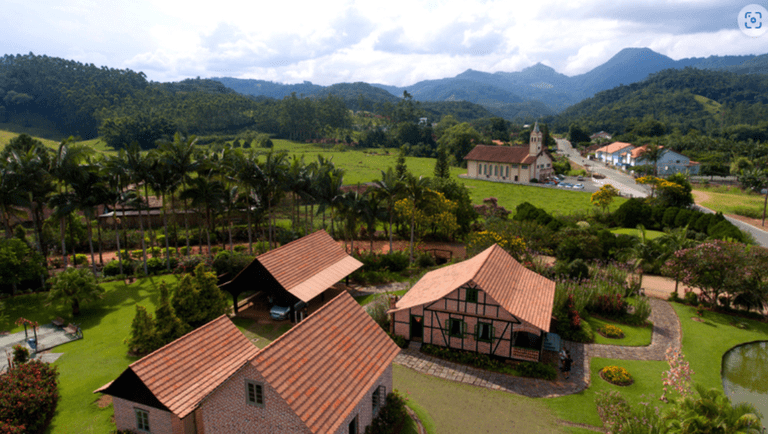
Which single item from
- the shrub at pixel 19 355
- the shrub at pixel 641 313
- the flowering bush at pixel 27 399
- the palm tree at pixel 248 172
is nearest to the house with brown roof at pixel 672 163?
the shrub at pixel 641 313

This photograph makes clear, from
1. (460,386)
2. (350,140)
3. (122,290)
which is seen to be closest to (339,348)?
(460,386)

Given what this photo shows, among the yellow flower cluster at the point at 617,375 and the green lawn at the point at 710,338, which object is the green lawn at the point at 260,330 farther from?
the green lawn at the point at 710,338

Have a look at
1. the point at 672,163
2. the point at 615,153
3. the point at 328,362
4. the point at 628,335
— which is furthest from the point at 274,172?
the point at 615,153

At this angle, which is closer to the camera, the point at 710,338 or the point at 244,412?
the point at 244,412

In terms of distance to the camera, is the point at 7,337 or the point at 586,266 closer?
the point at 7,337

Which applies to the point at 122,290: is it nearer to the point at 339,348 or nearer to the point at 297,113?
the point at 339,348

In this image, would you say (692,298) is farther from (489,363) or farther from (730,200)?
(730,200)
